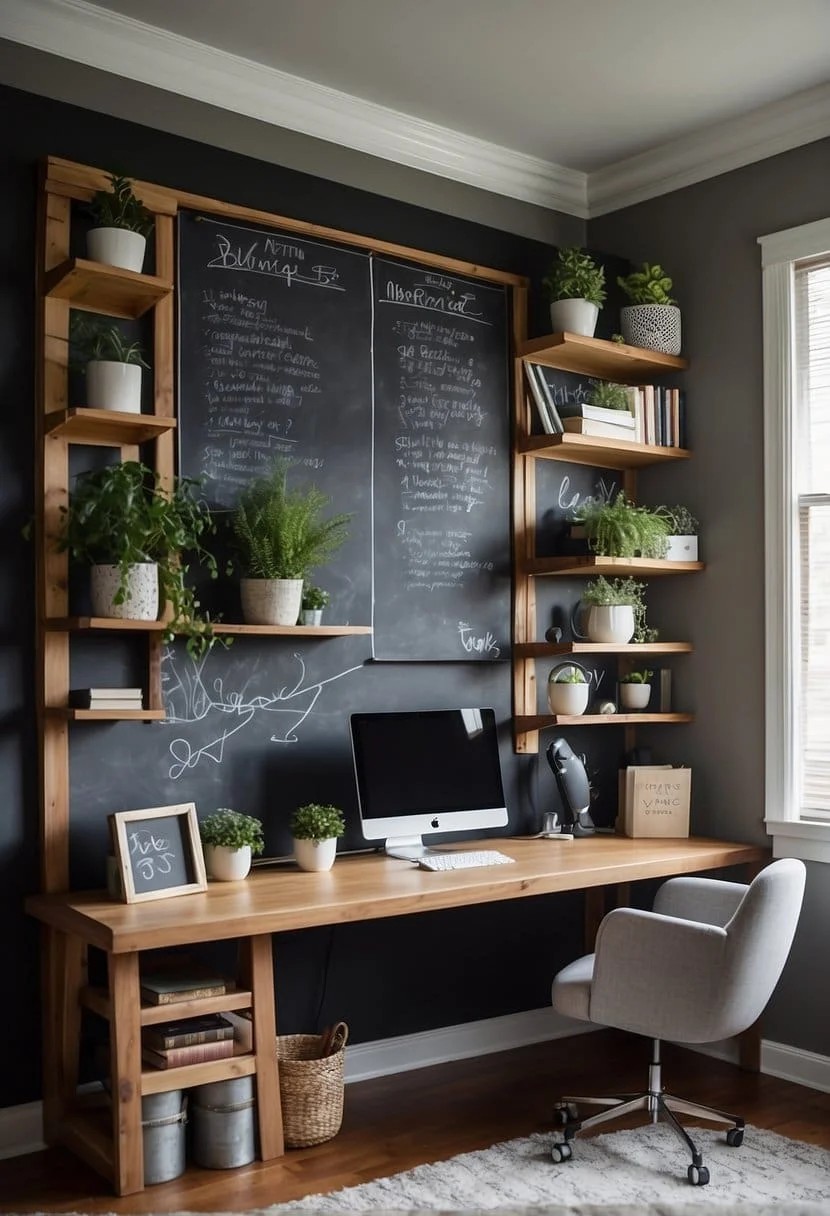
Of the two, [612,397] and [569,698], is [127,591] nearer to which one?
[569,698]

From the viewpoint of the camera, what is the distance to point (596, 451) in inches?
168

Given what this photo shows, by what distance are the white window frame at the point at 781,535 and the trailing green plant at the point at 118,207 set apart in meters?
2.05

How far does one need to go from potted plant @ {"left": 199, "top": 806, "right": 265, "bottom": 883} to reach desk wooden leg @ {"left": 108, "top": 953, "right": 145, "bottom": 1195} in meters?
0.47

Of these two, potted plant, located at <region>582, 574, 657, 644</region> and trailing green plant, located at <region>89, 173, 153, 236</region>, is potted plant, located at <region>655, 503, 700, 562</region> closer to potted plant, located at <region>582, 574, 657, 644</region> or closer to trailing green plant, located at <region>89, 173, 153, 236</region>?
potted plant, located at <region>582, 574, 657, 644</region>

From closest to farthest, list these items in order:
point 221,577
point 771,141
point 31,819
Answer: point 31,819
point 221,577
point 771,141

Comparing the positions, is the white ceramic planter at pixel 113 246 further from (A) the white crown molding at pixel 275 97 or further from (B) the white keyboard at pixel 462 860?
(B) the white keyboard at pixel 462 860

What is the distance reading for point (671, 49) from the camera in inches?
143

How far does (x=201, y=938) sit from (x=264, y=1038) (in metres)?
0.47

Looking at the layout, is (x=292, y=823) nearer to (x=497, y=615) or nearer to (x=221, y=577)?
(x=221, y=577)

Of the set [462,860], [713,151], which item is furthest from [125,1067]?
[713,151]

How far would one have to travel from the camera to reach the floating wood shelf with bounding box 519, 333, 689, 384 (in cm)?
414

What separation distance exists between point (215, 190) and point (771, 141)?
6.02 ft

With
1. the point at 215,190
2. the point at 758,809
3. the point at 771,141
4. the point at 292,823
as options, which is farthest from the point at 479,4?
the point at 758,809

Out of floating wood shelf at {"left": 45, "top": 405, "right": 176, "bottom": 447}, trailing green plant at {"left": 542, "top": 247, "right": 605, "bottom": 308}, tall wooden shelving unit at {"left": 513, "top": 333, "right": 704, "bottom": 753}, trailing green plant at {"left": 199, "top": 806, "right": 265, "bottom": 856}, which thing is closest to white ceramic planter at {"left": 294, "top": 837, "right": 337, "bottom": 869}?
trailing green plant at {"left": 199, "top": 806, "right": 265, "bottom": 856}
